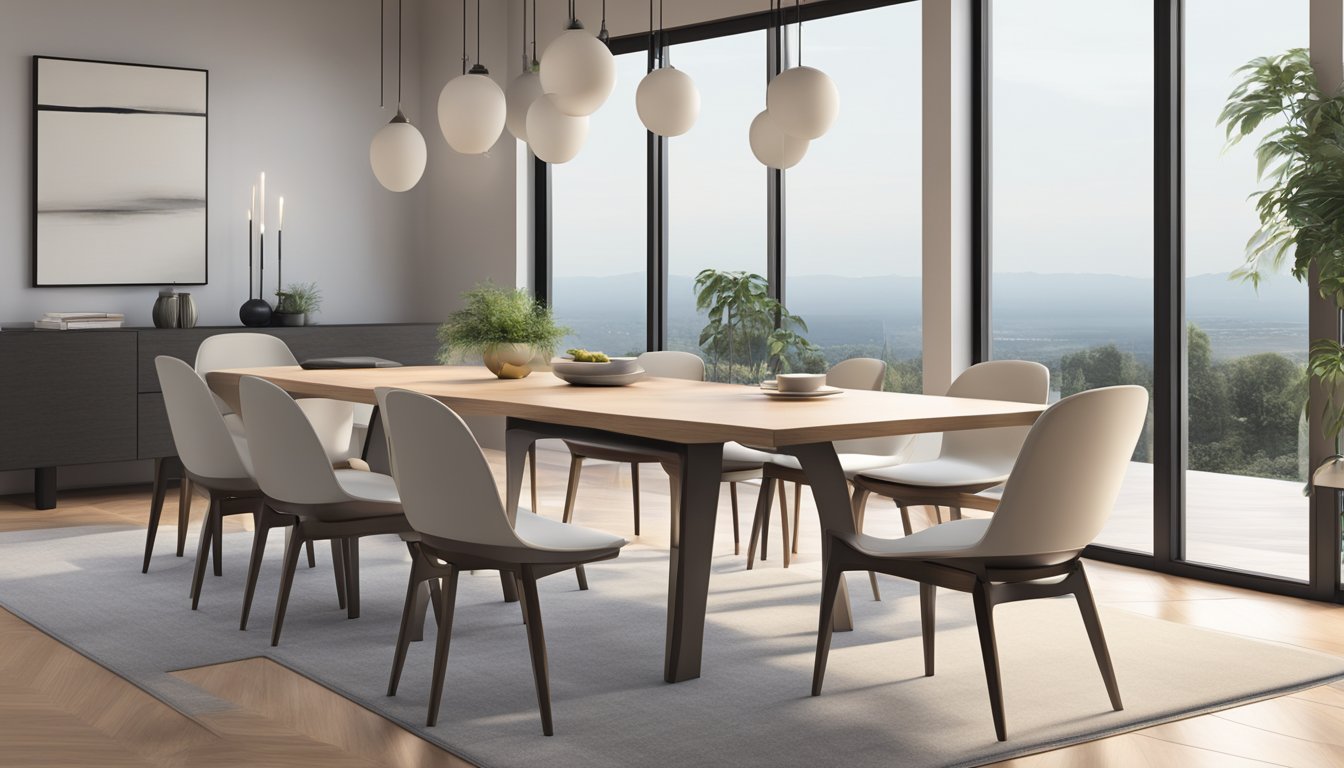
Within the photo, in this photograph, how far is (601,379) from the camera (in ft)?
13.4

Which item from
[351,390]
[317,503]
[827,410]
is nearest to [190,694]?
[317,503]

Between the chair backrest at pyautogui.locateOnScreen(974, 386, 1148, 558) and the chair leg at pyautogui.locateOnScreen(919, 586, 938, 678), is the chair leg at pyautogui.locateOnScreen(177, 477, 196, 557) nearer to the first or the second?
the chair leg at pyautogui.locateOnScreen(919, 586, 938, 678)

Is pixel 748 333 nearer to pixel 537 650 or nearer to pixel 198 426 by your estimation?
pixel 198 426

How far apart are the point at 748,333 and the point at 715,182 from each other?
0.85 meters

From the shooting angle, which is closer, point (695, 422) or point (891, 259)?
point (695, 422)

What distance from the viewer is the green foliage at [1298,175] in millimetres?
4066

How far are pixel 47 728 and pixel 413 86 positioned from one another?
222 inches

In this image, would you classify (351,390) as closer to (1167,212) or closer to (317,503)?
(317,503)

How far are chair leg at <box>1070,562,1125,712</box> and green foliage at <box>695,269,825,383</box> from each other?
11.5ft

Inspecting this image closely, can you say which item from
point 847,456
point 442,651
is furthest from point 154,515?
point 847,456

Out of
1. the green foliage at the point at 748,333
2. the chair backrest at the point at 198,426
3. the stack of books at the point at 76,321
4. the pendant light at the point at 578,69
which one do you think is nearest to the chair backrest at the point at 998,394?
the pendant light at the point at 578,69

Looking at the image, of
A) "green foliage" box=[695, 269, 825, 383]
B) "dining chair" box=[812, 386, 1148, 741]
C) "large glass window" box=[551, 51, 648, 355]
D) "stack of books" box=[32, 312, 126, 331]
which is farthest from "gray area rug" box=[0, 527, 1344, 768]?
"large glass window" box=[551, 51, 648, 355]

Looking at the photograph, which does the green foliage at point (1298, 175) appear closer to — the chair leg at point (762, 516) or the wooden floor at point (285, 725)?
the wooden floor at point (285, 725)

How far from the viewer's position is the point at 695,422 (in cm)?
302
